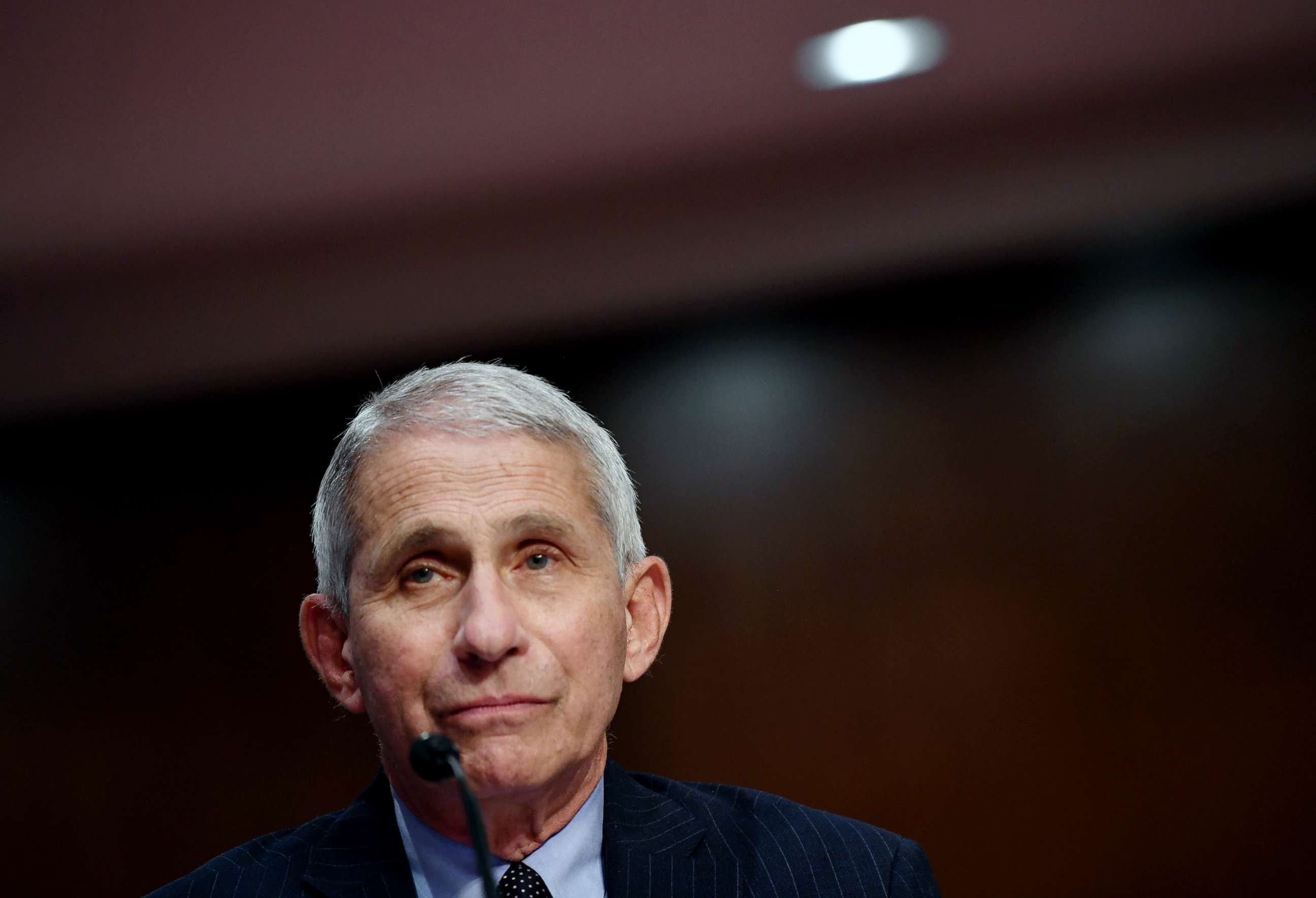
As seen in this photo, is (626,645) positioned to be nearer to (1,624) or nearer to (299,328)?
(299,328)

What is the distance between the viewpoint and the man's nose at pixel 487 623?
1251mm

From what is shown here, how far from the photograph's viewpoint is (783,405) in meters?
3.58

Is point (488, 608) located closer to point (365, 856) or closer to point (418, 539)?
point (418, 539)

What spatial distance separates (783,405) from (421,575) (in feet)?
7.73

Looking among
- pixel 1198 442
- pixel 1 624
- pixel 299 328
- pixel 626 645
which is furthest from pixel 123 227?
pixel 1198 442

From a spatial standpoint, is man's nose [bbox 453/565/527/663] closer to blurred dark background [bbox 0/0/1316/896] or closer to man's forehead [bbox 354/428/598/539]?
man's forehead [bbox 354/428/598/539]

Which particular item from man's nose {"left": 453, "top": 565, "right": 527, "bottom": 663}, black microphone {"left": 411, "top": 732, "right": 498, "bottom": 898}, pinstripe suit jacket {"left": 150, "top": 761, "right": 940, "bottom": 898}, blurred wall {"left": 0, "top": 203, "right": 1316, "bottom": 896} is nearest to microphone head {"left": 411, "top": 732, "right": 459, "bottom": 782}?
black microphone {"left": 411, "top": 732, "right": 498, "bottom": 898}

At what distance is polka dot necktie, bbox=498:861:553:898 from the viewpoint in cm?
136

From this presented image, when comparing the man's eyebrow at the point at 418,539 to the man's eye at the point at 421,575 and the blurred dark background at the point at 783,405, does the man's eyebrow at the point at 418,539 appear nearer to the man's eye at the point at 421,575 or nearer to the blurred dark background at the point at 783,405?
the man's eye at the point at 421,575

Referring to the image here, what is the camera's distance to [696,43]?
8.33 feet

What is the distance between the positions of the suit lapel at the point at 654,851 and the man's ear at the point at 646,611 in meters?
0.18

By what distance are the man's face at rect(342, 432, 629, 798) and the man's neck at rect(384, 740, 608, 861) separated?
1.2 inches

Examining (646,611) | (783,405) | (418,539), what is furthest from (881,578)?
(418,539)

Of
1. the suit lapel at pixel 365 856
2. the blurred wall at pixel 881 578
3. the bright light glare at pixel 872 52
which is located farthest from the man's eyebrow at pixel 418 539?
the blurred wall at pixel 881 578
